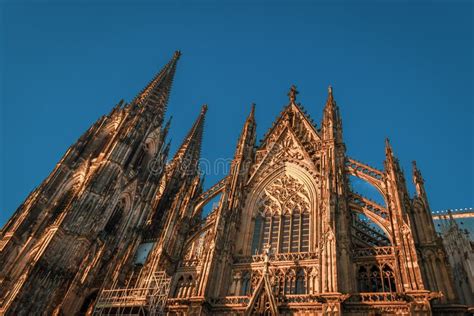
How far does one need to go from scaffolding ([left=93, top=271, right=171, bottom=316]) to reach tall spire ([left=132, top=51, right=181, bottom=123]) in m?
32.1

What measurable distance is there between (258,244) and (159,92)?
38238 millimetres

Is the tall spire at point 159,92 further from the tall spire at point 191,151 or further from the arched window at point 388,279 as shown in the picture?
the arched window at point 388,279

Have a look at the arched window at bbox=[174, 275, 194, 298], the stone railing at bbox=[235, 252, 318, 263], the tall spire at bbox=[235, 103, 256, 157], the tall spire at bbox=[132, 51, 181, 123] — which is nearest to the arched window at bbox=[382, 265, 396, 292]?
the stone railing at bbox=[235, 252, 318, 263]

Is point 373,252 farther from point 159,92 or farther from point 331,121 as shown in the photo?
point 159,92

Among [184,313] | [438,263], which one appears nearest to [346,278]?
[438,263]

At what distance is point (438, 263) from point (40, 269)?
83.0 ft

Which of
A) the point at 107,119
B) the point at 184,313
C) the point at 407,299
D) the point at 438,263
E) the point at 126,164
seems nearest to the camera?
the point at 407,299

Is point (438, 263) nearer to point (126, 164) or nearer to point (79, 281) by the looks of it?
point (79, 281)

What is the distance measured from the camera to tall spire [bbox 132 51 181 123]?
50353 millimetres

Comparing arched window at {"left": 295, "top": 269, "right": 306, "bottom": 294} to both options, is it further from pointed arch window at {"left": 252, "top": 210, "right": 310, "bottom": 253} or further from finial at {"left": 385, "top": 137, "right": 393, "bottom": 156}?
finial at {"left": 385, "top": 137, "right": 393, "bottom": 156}

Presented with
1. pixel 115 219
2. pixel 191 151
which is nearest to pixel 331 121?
pixel 115 219

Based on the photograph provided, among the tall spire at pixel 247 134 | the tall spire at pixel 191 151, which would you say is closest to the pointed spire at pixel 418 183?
the tall spire at pixel 247 134

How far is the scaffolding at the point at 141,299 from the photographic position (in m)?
18.1

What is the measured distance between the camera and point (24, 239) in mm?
31406
